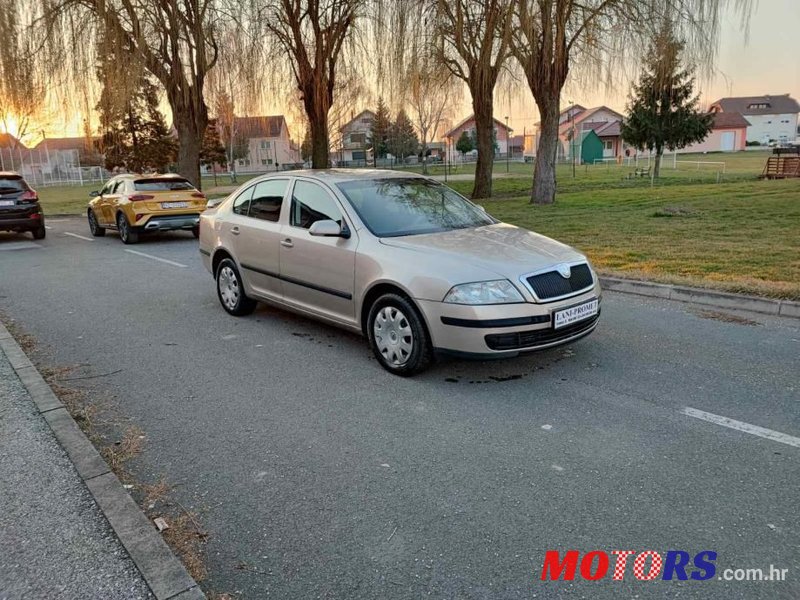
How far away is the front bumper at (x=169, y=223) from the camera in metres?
13.8

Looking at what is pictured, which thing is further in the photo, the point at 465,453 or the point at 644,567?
the point at 465,453

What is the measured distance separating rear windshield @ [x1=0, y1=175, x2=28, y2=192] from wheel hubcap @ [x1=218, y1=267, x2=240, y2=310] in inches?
403

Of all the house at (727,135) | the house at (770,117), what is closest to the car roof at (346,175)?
the house at (727,135)

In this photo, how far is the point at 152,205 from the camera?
13.8 meters

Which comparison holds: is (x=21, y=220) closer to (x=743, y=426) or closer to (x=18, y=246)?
(x=18, y=246)

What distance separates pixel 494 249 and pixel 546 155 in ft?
45.3

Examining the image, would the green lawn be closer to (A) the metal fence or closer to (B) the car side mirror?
(B) the car side mirror

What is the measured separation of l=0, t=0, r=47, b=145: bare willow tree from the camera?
1523 centimetres

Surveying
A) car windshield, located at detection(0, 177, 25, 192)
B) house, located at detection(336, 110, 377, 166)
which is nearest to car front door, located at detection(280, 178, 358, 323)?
car windshield, located at detection(0, 177, 25, 192)

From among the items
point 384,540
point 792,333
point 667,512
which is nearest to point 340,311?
point 384,540

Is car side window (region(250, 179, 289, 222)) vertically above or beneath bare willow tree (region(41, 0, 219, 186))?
beneath

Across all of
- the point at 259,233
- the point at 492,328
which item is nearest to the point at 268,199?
the point at 259,233

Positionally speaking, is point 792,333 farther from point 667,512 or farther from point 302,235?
point 302,235

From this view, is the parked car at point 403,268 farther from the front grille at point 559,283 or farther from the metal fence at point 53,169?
the metal fence at point 53,169
